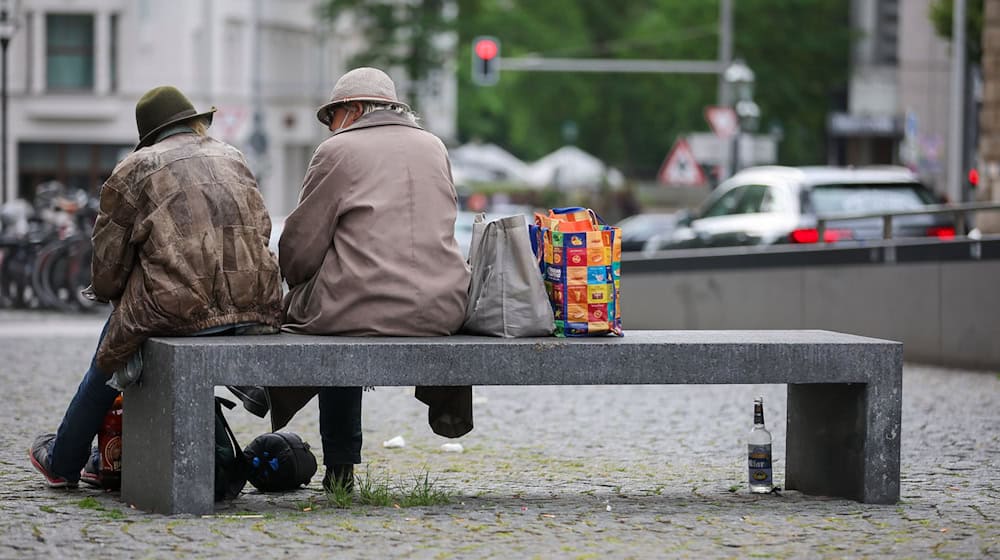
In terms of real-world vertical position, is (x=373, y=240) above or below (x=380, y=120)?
below

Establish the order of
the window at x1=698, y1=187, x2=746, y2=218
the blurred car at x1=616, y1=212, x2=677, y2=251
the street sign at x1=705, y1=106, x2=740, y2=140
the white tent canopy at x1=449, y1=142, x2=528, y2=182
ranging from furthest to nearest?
the white tent canopy at x1=449, y1=142, x2=528, y2=182
the blurred car at x1=616, y1=212, x2=677, y2=251
the street sign at x1=705, y1=106, x2=740, y2=140
the window at x1=698, y1=187, x2=746, y2=218

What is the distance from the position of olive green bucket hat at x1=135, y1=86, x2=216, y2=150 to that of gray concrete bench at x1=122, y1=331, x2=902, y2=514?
2.81 feet

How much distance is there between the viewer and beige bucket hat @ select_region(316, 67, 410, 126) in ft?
23.0

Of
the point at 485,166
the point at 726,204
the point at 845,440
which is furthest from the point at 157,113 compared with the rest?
the point at 485,166

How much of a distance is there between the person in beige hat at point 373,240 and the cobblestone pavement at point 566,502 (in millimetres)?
672

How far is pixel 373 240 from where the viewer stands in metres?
6.77

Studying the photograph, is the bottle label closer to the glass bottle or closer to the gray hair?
the glass bottle

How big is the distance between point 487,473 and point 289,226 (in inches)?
70.8

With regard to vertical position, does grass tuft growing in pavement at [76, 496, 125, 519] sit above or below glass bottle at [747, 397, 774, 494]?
below

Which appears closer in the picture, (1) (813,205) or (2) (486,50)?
(1) (813,205)

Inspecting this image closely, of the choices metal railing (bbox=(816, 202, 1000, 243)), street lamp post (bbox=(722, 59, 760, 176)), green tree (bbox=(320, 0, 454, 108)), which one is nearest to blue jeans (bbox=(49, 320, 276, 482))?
metal railing (bbox=(816, 202, 1000, 243))

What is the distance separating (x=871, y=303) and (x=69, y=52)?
40.0 metres

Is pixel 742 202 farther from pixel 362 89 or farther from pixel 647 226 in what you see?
pixel 647 226

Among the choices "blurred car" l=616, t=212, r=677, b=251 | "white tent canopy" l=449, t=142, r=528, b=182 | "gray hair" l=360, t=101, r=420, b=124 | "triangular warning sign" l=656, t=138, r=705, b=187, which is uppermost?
"white tent canopy" l=449, t=142, r=528, b=182
